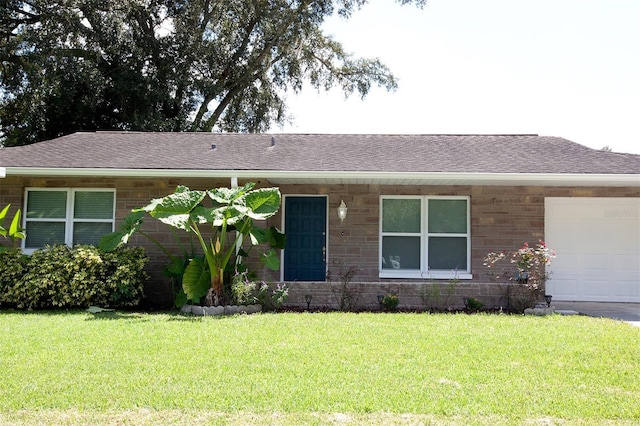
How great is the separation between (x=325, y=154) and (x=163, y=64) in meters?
12.5

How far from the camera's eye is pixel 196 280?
10.2 m

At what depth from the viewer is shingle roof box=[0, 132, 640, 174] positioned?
11477mm

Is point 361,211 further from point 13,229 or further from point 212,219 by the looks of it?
point 13,229

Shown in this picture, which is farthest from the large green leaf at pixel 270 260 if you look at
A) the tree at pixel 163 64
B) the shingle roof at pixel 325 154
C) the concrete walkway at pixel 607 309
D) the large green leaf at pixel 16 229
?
the tree at pixel 163 64

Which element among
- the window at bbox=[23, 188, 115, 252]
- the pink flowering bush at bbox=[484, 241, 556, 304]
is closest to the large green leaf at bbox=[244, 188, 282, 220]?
the window at bbox=[23, 188, 115, 252]

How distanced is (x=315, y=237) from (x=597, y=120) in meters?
14.9

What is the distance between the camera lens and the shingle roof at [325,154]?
11477 mm

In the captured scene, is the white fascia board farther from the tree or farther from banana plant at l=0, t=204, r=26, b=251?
the tree

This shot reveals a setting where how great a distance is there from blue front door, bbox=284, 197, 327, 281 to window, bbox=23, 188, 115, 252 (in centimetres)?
384

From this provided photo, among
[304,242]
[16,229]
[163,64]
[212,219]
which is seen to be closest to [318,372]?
[212,219]

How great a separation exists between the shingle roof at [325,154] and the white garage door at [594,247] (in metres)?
1.14

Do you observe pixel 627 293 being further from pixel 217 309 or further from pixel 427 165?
pixel 217 309

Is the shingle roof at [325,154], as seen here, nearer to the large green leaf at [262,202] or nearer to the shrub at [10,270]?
the large green leaf at [262,202]

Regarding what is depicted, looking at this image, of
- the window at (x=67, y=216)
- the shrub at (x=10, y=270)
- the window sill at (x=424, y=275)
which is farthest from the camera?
the window sill at (x=424, y=275)
